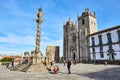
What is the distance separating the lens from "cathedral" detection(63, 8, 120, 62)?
35.5 metres

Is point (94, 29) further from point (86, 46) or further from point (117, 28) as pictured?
point (117, 28)

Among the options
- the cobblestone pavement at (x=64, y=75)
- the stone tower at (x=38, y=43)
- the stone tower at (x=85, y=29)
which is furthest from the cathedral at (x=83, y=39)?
the stone tower at (x=38, y=43)

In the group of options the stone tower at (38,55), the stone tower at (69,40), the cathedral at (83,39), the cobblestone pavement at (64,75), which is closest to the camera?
the cobblestone pavement at (64,75)

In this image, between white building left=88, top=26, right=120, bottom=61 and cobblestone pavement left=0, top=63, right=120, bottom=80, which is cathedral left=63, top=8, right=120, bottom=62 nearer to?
white building left=88, top=26, right=120, bottom=61

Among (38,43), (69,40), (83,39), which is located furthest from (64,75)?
(69,40)

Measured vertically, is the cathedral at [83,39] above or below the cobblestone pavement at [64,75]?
above

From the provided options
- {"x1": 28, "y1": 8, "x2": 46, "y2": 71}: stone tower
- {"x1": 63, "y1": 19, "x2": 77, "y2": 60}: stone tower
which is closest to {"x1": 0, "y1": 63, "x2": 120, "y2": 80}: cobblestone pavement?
{"x1": 28, "y1": 8, "x2": 46, "y2": 71}: stone tower

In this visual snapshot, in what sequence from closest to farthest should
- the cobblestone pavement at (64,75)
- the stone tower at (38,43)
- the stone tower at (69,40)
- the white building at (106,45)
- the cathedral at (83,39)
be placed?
1. the cobblestone pavement at (64,75)
2. the stone tower at (38,43)
3. the white building at (106,45)
4. the cathedral at (83,39)
5. the stone tower at (69,40)

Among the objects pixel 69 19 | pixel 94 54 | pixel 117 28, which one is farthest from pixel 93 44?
pixel 69 19

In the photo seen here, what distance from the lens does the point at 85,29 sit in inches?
1651

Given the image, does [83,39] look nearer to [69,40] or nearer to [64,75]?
[69,40]

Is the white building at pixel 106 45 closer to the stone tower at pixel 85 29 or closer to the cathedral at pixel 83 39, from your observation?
the cathedral at pixel 83 39

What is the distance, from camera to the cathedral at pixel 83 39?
35.5 metres

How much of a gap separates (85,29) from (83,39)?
356cm
